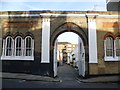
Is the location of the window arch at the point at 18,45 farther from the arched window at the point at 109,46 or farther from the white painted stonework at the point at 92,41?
the arched window at the point at 109,46

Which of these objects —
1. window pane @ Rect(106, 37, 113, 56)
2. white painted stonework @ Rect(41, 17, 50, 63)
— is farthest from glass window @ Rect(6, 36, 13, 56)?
window pane @ Rect(106, 37, 113, 56)

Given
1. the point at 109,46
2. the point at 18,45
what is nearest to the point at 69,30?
the point at 109,46

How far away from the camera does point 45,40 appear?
1584 cm

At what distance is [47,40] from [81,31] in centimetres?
362

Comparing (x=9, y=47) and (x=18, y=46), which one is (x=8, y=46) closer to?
(x=9, y=47)

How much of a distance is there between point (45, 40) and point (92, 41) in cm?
476

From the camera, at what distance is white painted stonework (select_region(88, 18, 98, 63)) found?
15555 millimetres

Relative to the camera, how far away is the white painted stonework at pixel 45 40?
15617 millimetres

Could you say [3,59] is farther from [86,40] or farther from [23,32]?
[86,40]

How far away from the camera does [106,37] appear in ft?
52.9

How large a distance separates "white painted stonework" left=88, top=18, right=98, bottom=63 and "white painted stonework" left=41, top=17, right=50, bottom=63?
13.8ft

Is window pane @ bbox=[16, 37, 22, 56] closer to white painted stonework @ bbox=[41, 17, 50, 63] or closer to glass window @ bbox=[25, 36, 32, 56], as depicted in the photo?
glass window @ bbox=[25, 36, 32, 56]

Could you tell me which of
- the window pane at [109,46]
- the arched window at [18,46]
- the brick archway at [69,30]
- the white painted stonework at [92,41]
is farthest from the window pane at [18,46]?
the window pane at [109,46]

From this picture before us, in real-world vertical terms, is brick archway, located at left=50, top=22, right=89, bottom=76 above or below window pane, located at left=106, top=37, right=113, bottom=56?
above
